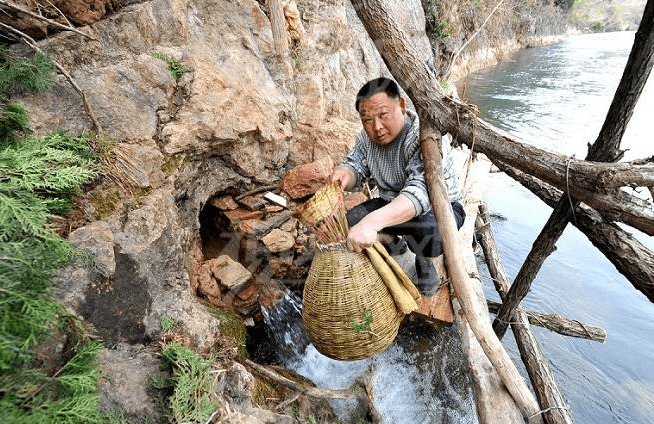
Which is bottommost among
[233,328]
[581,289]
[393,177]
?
[581,289]

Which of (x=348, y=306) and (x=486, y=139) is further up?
(x=486, y=139)

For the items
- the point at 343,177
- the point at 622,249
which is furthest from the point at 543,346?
the point at 343,177

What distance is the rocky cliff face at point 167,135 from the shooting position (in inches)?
83.4

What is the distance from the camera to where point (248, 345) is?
2971mm

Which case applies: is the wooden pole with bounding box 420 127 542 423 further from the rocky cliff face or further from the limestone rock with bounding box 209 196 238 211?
the limestone rock with bounding box 209 196 238 211

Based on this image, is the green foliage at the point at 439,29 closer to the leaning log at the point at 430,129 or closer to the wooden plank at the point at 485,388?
the leaning log at the point at 430,129

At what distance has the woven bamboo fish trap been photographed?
1.89 m

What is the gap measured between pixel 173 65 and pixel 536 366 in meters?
3.93

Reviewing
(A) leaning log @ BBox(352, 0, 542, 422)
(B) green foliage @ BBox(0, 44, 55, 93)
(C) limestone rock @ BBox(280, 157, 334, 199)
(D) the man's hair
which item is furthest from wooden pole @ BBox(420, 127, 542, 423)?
(B) green foliage @ BBox(0, 44, 55, 93)

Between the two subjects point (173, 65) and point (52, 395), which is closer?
point (52, 395)

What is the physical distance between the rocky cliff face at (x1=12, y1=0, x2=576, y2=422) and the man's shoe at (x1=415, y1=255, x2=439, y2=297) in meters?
1.40

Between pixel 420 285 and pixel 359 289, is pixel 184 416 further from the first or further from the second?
pixel 420 285

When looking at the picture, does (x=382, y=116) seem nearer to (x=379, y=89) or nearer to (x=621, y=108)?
(x=379, y=89)

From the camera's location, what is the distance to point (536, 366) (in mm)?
2820
